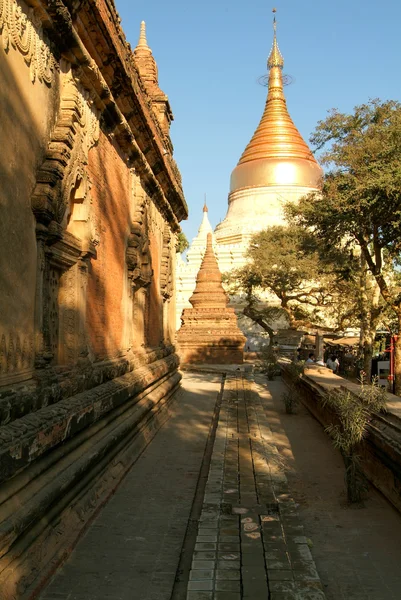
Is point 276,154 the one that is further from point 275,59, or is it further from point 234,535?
point 234,535

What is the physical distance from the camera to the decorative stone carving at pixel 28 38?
3932mm

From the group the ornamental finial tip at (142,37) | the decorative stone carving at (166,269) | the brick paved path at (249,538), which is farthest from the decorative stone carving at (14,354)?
the ornamental finial tip at (142,37)

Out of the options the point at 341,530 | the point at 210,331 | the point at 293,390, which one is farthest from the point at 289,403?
the point at 210,331

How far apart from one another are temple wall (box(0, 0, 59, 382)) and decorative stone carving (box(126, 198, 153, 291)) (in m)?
3.89

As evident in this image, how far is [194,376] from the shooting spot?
771 inches

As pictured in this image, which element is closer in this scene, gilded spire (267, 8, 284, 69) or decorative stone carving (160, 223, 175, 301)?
decorative stone carving (160, 223, 175, 301)

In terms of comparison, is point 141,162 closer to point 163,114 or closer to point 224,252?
point 163,114

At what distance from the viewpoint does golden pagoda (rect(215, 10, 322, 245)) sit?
4144 centimetres

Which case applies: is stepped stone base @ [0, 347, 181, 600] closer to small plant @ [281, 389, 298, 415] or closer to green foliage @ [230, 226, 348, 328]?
small plant @ [281, 389, 298, 415]

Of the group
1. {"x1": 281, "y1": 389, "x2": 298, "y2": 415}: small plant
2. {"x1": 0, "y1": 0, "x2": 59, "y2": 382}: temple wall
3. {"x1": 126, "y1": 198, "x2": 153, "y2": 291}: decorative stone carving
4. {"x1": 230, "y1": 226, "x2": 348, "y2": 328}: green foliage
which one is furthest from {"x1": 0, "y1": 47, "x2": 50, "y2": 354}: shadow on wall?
{"x1": 230, "y1": 226, "x2": 348, "y2": 328}: green foliage

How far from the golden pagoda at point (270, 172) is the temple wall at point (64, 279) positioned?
105 ft

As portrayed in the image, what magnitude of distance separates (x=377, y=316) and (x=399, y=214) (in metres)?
4.90

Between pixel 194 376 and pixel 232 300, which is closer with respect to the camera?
pixel 194 376

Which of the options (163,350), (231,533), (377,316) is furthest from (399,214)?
(231,533)
